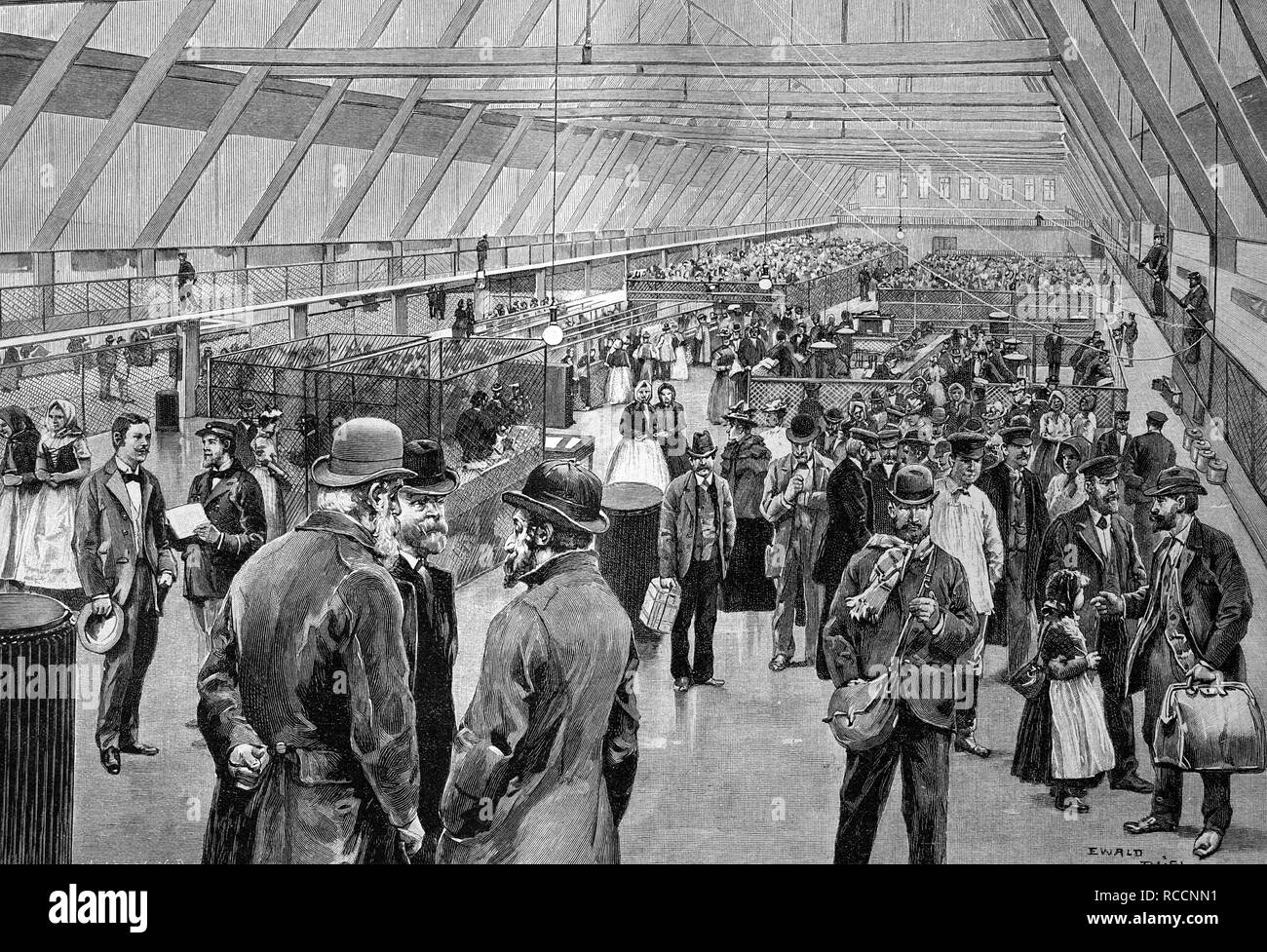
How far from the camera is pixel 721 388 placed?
10.1 metres

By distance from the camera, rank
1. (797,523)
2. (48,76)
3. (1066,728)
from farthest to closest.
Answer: (48,76) < (797,523) < (1066,728)

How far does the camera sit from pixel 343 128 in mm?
16672

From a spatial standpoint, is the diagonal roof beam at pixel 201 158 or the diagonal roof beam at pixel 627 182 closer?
the diagonal roof beam at pixel 201 158

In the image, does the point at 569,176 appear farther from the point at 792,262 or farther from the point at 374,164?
the point at 792,262

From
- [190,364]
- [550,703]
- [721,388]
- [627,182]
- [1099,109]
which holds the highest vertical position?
[627,182]

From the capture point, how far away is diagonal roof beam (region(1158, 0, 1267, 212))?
8.51 meters

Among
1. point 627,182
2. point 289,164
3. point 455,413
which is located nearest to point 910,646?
point 455,413

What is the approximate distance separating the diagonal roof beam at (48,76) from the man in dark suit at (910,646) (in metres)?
8.20

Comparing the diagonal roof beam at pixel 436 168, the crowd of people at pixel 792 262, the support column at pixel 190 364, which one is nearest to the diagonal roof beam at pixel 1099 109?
the crowd of people at pixel 792 262

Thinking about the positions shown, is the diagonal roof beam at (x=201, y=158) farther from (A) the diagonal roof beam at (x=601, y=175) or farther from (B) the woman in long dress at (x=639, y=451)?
(B) the woman in long dress at (x=639, y=451)

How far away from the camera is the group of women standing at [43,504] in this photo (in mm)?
9320

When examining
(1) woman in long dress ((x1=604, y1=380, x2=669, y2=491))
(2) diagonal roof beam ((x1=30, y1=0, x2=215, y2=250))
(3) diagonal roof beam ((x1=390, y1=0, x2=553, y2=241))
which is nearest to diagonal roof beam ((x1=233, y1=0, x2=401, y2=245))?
(3) diagonal roof beam ((x1=390, y1=0, x2=553, y2=241))

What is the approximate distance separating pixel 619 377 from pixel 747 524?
170cm

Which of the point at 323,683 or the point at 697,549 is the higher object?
the point at 697,549
